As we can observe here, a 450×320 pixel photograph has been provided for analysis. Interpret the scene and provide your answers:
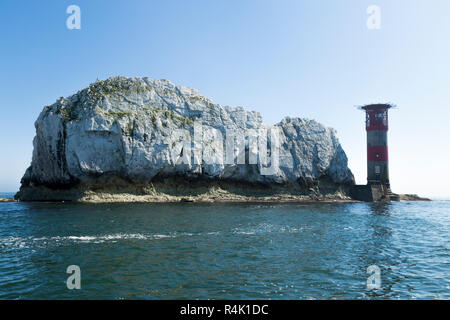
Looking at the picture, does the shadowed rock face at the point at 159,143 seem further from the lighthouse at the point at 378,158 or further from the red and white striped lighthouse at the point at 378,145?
the red and white striped lighthouse at the point at 378,145

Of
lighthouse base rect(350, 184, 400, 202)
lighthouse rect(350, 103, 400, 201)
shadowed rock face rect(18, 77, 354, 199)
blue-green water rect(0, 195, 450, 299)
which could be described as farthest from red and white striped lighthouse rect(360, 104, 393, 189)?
blue-green water rect(0, 195, 450, 299)

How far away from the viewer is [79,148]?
54.7 meters

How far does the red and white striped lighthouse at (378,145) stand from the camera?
77750mm

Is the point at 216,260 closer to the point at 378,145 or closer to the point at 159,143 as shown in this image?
the point at 159,143

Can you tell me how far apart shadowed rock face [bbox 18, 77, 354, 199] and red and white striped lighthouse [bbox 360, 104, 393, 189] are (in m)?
6.32

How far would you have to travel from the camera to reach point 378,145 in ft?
257

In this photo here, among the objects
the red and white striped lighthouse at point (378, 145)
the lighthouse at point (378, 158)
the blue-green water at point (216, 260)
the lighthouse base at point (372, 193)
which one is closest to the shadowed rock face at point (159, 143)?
the lighthouse base at point (372, 193)

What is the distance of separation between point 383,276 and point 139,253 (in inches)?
562

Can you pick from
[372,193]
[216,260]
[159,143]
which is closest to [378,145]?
[372,193]

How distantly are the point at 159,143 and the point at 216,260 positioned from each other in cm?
4467

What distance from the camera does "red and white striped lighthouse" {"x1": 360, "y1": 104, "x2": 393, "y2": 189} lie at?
77.8m

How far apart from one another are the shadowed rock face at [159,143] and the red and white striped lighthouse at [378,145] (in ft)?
20.7

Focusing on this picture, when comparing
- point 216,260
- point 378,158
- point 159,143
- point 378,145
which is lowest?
point 216,260
